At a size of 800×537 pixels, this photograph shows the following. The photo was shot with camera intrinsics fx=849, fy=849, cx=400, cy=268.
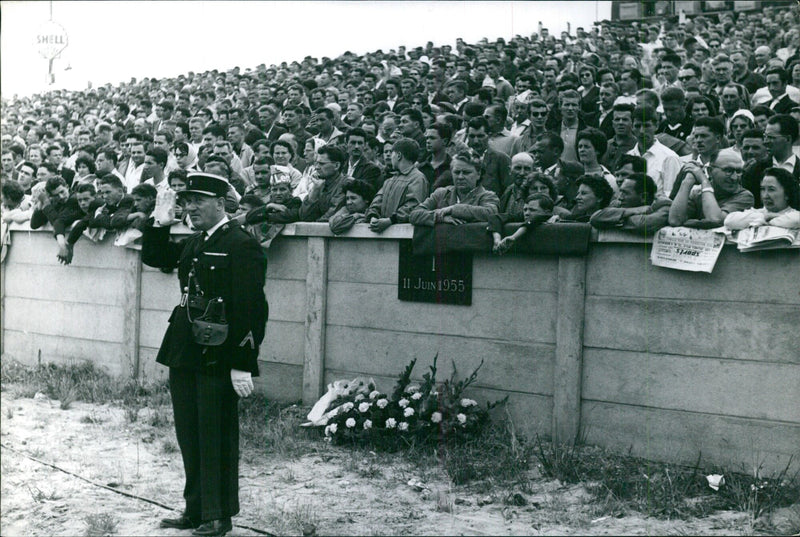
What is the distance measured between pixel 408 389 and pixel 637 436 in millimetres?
2114

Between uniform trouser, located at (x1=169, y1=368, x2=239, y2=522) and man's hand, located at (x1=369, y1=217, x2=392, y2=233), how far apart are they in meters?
3.18

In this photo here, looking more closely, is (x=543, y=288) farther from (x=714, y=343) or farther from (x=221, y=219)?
(x=221, y=219)

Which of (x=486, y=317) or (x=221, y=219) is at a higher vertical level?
(x=221, y=219)

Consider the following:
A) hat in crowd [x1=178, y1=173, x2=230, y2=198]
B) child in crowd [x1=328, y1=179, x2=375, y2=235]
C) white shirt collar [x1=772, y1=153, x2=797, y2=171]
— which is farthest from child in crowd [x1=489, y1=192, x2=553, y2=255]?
hat in crowd [x1=178, y1=173, x2=230, y2=198]

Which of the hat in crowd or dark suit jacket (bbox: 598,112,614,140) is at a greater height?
dark suit jacket (bbox: 598,112,614,140)

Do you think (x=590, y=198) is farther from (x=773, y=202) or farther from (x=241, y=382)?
(x=241, y=382)

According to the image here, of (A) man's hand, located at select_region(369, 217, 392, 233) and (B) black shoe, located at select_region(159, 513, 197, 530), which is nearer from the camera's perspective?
(B) black shoe, located at select_region(159, 513, 197, 530)

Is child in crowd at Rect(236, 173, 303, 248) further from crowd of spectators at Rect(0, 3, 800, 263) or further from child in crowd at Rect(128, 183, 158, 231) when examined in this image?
child in crowd at Rect(128, 183, 158, 231)

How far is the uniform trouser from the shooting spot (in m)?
5.43

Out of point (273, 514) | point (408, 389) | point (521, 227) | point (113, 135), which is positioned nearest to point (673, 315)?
point (521, 227)

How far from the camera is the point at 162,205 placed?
1040cm

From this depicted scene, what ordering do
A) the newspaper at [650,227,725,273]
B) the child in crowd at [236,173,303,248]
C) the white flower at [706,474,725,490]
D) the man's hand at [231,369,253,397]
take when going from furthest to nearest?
1. the child in crowd at [236,173,303,248]
2. the newspaper at [650,227,725,273]
3. the white flower at [706,474,725,490]
4. the man's hand at [231,369,253,397]

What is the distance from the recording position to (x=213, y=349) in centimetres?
546

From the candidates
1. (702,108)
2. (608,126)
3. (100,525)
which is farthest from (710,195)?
(100,525)
